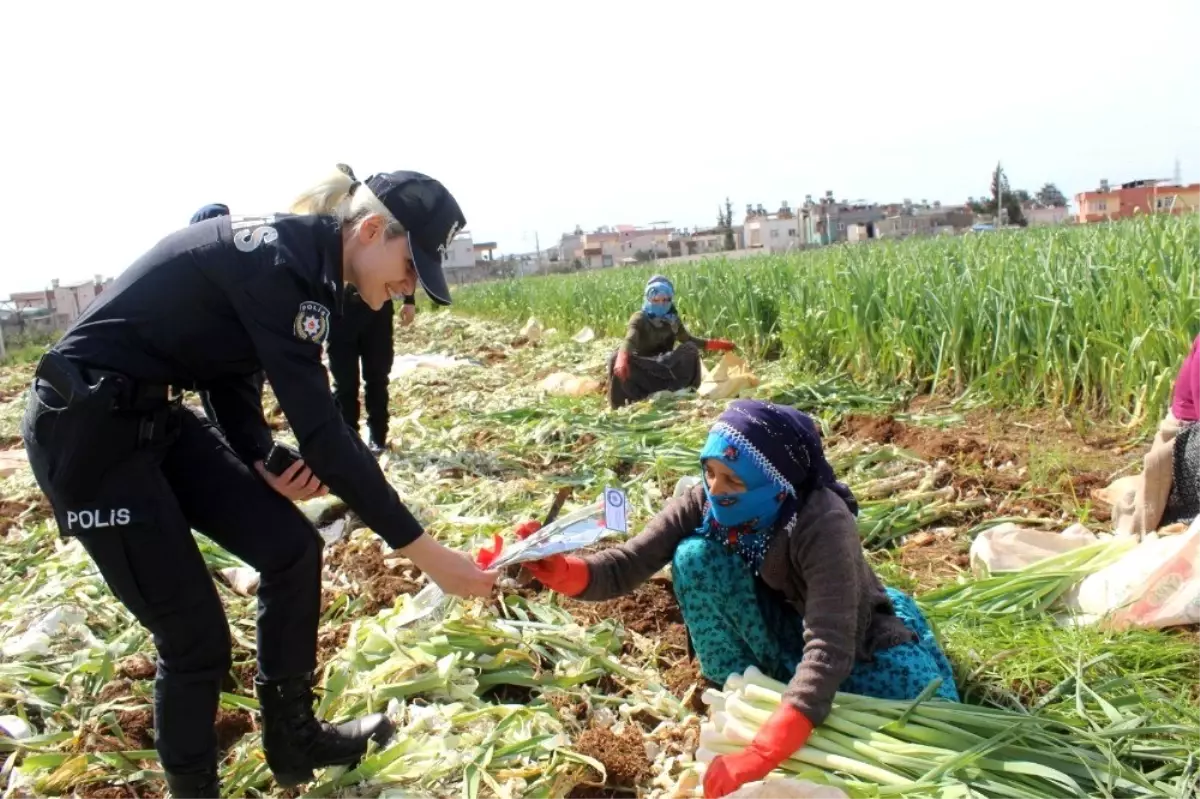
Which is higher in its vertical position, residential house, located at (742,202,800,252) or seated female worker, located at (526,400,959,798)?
residential house, located at (742,202,800,252)

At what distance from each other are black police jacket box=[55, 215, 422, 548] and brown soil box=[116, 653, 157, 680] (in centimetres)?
124

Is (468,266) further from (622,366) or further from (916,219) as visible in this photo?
(622,366)

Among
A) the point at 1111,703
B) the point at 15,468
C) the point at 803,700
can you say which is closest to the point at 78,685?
the point at 803,700

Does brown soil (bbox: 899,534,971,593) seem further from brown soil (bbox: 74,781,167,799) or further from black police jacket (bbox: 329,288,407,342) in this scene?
black police jacket (bbox: 329,288,407,342)

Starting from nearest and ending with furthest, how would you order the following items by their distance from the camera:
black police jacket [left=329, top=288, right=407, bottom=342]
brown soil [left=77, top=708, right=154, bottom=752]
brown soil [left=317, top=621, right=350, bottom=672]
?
brown soil [left=77, top=708, right=154, bottom=752]
brown soil [left=317, top=621, right=350, bottom=672]
black police jacket [left=329, top=288, right=407, bottom=342]

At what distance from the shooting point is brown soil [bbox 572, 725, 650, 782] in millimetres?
2137

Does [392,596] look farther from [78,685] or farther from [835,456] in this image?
[835,456]

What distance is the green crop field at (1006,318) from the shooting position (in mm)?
4273

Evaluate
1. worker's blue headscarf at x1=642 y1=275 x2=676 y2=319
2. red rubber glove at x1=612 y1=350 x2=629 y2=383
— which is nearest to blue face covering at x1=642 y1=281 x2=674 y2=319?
worker's blue headscarf at x1=642 y1=275 x2=676 y2=319

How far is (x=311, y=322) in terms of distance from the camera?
1.71 metres

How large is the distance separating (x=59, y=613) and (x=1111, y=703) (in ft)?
9.75

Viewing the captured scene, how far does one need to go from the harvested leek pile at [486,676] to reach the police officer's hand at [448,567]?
0.46 metres

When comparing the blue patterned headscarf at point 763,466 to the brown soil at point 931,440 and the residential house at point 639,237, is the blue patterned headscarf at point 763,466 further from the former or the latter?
the residential house at point 639,237

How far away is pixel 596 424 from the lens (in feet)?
17.5
